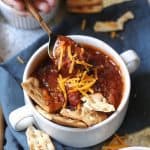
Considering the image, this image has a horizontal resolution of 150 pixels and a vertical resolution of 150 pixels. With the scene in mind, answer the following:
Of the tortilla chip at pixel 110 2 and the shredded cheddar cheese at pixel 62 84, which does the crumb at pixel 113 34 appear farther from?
the shredded cheddar cheese at pixel 62 84

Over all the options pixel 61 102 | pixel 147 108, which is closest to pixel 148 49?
pixel 147 108

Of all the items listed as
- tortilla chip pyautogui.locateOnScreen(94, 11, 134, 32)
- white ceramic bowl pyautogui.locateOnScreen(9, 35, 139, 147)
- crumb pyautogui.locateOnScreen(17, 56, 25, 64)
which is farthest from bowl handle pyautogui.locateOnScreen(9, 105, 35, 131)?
tortilla chip pyautogui.locateOnScreen(94, 11, 134, 32)

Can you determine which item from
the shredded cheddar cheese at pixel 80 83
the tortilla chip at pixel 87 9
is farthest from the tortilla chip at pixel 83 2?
the shredded cheddar cheese at pixel 80 83

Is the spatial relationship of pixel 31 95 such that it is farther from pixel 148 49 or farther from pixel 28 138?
pixel 148 49

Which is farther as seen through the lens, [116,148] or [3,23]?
[3,23]

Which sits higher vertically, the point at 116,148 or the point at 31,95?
Result: the point at 31,95
